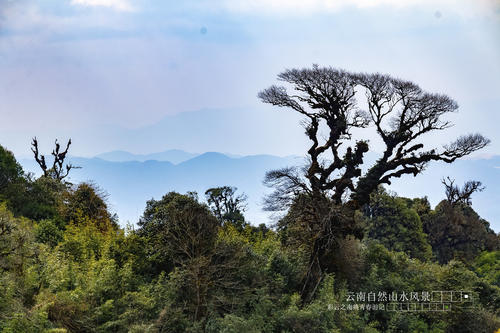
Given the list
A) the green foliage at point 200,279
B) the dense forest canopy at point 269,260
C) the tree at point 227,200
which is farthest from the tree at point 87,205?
the tree at point 227,200

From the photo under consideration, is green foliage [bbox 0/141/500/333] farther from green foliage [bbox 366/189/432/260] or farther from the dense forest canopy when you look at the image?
green foliage [bbox 366/189/432/260]

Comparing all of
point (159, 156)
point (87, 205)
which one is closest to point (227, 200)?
point (87, 205)

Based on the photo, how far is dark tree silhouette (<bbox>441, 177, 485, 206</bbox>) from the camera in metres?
36.9

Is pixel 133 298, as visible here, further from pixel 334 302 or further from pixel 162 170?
pixel 162 170

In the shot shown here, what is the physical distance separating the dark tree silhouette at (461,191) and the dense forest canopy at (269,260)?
19.4 meters

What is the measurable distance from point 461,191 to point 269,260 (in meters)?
26.5

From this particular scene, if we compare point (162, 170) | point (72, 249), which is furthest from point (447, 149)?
point (162, 170)

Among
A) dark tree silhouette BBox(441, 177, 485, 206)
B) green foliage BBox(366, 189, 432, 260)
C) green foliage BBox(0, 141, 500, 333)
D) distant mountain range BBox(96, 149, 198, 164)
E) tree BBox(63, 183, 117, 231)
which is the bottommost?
green foliage BBox(0, 141, 500, 333)

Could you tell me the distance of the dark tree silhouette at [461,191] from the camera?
1453 inches

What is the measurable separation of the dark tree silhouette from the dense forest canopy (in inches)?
762

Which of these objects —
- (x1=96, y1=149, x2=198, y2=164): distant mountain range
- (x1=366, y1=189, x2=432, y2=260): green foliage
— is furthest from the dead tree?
(x1=96, y1=149, x2=198, y2=164): distant mountain range

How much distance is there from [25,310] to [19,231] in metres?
2.69

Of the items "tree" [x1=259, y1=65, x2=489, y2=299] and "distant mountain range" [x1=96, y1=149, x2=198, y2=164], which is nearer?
"tree" [x1=259, y1=65, x2=489, y2=299]

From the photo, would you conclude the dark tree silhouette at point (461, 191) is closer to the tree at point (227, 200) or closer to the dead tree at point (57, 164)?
the tree at point (227, 200)
